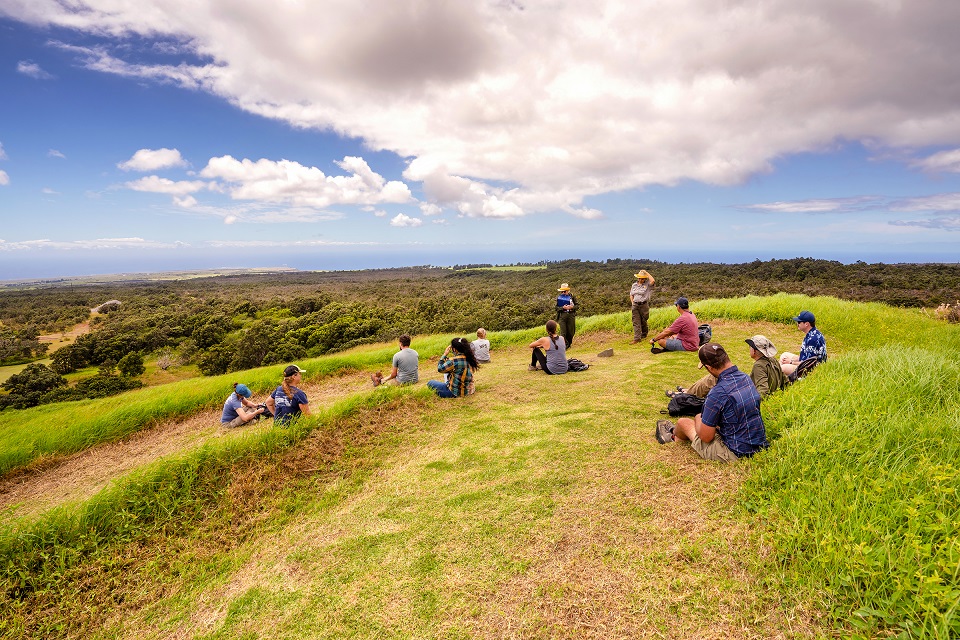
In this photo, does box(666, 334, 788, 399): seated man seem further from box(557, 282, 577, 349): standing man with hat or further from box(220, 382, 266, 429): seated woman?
box(220, 382, 266, 429): seated woman

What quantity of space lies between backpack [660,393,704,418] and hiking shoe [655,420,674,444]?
22.5 inches

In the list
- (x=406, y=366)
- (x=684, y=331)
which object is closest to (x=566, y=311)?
(x=684, y=331)

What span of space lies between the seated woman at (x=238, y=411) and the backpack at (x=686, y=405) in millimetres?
9158

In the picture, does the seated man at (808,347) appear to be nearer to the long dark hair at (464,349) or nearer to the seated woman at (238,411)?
the long dark hair at (464,349)

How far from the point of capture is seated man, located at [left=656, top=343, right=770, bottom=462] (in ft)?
15.2

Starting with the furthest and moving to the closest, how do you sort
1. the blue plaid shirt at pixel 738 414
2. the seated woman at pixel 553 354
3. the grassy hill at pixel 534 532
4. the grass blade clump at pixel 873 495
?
the seated woman at pixel 553 354, the blue plaid shirt at pixel 738 414, the grassy hill at pixel 534 532, the grass blade clump at pixel 873 495

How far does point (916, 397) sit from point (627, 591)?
4780 mm

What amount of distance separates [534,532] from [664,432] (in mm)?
2679

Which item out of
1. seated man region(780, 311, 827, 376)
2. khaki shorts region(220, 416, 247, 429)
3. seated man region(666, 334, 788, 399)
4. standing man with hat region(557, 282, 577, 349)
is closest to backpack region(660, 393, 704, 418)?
seated man region(666, 334, 788, 399)

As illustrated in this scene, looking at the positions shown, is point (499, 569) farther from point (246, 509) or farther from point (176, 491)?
point (176, 491)

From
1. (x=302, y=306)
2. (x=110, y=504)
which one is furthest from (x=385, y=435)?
(x=302, y=306)

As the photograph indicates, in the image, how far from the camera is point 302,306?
2800 inches

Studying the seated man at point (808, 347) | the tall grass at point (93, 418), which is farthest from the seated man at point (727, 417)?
the tall grass at point (93, 418)

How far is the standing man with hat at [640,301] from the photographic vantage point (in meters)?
12.3
